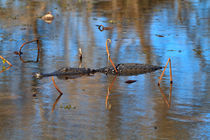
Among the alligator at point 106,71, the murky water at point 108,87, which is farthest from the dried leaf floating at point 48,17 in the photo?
the alligator at point 106,71

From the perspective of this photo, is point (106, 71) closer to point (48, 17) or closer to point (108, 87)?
point (108, 87)

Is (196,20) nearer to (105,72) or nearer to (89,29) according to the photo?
(89,29)

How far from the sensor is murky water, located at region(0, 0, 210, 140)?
224 inches

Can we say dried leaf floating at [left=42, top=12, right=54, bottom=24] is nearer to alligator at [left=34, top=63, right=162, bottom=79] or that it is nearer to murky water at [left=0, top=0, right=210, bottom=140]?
murky water at [left=0, top=0, right=210, bottom=140]

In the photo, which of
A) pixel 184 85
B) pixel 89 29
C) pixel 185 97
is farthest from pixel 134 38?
pixel 185 97

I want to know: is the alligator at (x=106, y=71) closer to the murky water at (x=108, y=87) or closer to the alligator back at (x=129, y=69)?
the alligator back at (x=129, y=69)

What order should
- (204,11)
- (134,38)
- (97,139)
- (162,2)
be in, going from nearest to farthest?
(97,139) < (134,38) < (204,11) < (162,2)

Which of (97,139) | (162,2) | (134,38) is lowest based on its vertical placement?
(97,139)

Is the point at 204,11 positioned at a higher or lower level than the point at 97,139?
higher

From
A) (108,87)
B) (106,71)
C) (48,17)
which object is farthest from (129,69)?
(48,17)

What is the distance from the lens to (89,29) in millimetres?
15273

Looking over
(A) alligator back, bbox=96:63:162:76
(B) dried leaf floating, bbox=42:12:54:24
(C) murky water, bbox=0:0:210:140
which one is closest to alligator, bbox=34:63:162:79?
(A) alligator back, bbox=96:63:162:76

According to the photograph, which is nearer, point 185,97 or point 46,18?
point 185,97

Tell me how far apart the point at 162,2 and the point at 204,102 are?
19276mm
